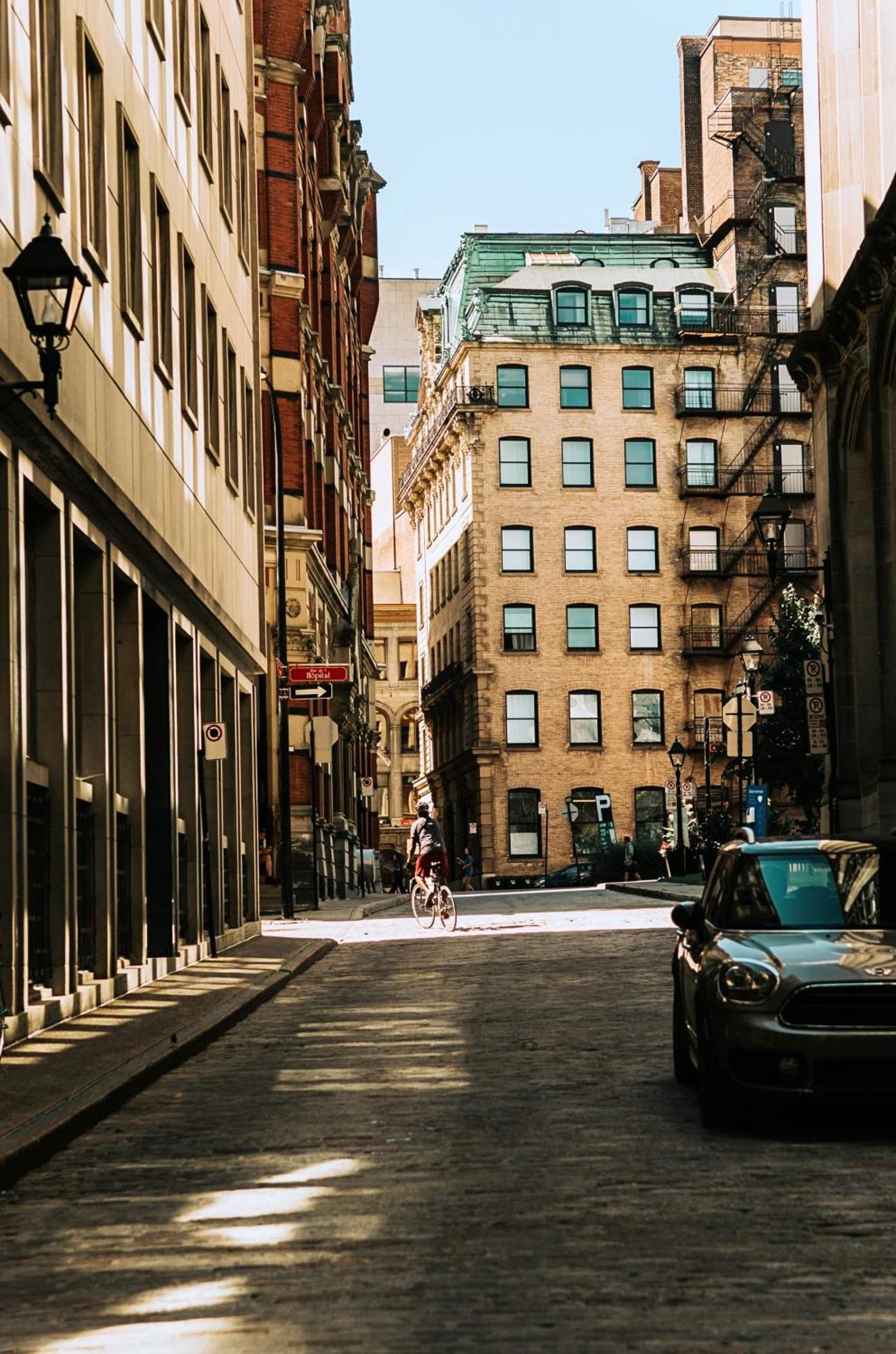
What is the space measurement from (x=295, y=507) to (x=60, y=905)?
109 feet

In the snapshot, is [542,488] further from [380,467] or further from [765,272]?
[380,467]

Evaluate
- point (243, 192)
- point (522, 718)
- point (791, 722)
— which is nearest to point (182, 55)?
point (243, 192)

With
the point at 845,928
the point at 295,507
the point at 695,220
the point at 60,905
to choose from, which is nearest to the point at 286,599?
the point at 295,507

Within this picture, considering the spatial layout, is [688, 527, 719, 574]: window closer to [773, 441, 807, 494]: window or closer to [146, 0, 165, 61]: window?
[773, 441, 807, 494]: window

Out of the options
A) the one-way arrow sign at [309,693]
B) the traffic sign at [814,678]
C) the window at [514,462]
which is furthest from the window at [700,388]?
the one-way arrow sign at [309,693]

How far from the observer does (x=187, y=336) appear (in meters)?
26.4

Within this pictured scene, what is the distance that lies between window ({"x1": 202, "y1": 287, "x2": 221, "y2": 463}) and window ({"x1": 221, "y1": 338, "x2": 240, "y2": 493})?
0.89 m

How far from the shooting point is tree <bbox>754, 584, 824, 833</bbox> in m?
69.1

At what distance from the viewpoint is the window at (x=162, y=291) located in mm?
23484

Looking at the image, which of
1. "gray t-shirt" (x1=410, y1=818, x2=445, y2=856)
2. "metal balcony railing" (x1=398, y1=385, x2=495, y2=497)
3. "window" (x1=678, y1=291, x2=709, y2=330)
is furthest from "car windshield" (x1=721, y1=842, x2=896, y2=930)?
"window" (x1=678, y1=291, x2=709, y2=330)

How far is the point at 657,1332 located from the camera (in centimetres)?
646

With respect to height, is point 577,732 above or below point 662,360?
below

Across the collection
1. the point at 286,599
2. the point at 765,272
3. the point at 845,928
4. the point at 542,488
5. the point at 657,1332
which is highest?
the point at 765,272

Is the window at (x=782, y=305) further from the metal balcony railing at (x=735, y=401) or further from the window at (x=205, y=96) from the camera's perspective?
the window at (x=205, y=96)
